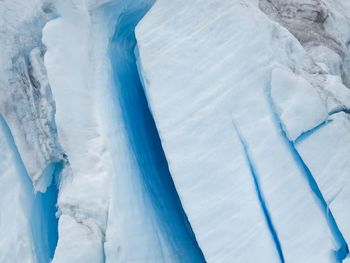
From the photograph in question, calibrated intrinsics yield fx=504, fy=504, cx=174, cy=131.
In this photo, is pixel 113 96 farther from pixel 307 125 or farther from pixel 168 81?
pixel 307 125

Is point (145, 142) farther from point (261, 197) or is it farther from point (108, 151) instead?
point (261, 197)

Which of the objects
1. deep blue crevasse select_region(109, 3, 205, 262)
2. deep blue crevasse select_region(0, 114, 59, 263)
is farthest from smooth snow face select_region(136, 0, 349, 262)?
deep blue crevasse select_region(0, 114, 59, 263)

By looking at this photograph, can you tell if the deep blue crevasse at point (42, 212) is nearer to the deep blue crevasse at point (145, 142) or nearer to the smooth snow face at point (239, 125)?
the deep blue crevasse at point (145, 142)

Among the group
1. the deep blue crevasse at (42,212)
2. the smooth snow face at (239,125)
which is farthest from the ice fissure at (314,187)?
the deep blue crevasse at (42,212)

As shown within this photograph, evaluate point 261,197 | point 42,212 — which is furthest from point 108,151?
point 261,197

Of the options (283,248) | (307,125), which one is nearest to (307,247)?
(283,248)
